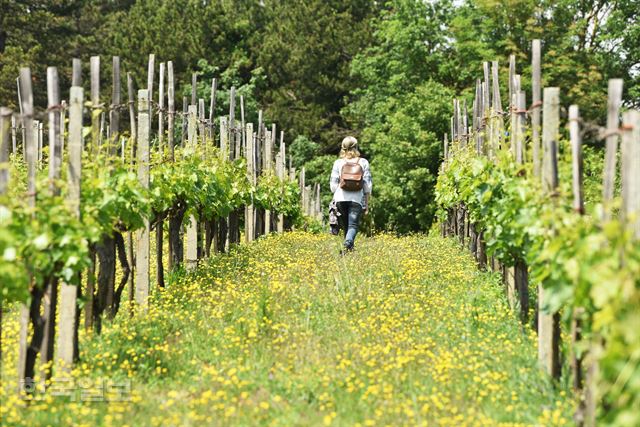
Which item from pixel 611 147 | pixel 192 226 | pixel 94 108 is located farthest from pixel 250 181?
pixel 611 147

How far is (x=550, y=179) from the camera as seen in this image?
18.8 feet

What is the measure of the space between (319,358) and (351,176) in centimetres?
554

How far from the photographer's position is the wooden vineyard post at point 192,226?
11.1 m

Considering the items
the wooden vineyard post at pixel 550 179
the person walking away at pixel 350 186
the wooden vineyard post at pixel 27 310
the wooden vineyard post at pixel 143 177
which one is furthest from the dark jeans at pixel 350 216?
the wooden vineyard post at pixel 27 310

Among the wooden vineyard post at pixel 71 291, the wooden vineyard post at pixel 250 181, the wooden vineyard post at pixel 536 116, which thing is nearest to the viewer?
the wooden vineyard post at pixel 71 291

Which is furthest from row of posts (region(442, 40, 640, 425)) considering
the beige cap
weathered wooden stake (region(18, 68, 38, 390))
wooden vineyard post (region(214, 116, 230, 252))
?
wooden vineyard post (region(214, 116, 230, 252))

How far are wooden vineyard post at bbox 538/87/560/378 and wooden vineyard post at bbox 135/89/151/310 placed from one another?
427 centimetres

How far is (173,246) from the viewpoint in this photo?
33.9ft

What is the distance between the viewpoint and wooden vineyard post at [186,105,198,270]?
36.3 feet

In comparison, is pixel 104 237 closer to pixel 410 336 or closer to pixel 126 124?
pixel 410 336

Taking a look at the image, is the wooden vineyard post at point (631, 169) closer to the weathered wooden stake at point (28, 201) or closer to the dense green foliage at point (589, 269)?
the dense green foliage at point (589, 269)

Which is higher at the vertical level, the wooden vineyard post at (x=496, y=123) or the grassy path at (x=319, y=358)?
the wooden vineyard post at (x=496, y=123)

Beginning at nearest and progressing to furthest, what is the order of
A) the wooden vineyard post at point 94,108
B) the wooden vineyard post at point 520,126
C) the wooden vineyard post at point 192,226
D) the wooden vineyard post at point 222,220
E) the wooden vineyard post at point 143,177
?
the wooden vineyard post at point 94,108
the wooden vineyard post at point 520,126
the wooden vineyard post at point 143,177
the wooden vineyard post at point 192,226
the wooden vineyard post at point 222,220

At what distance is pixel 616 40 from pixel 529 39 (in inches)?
128
